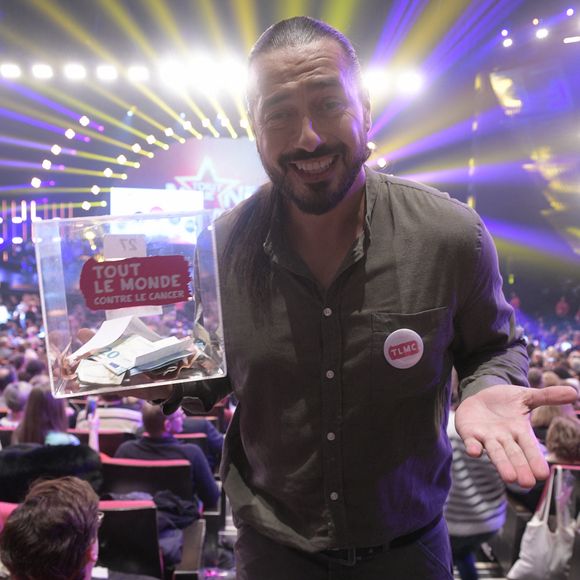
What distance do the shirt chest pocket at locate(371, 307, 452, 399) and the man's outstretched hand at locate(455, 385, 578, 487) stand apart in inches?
4.2

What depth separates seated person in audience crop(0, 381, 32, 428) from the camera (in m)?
3.98

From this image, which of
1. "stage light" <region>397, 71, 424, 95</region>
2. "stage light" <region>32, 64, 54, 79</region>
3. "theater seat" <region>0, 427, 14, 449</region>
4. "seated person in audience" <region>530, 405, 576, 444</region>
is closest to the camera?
"seated person in audience" <region>530, 405, 576, 444</region>

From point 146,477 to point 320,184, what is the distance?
7.12 ft

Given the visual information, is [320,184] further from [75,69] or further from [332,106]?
[75,69]

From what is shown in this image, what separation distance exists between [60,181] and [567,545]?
38.3 feet

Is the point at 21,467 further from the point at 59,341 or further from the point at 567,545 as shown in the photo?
the point at 567,545

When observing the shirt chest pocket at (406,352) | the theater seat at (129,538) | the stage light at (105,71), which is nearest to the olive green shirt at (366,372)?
the shirt chest pocket at (406,352)

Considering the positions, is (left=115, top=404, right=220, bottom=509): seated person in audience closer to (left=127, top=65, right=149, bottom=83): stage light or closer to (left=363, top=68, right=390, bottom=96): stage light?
(left=127, top=65, right=149, bottom=83): stage light

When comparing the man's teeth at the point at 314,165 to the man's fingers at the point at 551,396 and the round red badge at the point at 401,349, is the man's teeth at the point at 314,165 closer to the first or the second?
the round red badge at the point at 401,349

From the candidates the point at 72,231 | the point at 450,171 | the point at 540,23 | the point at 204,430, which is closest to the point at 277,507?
the point at 72,231

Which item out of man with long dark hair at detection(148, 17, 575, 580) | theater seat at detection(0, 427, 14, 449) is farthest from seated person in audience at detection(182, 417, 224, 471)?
man with long dark hair at detection(148, 17, 575, 580)

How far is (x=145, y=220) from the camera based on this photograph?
3.67 ft

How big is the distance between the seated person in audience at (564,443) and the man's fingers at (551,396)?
7.88ft

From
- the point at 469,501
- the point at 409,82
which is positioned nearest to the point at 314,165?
the point at 469,501
